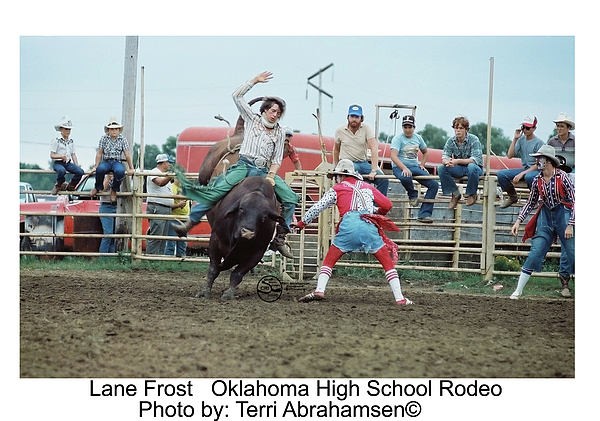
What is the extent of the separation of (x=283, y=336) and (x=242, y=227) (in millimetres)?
1880

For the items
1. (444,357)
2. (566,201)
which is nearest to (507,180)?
(566,201)

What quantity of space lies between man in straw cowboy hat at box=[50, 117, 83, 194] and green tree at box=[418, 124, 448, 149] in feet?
91.0

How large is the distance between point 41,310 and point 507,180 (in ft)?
19.4

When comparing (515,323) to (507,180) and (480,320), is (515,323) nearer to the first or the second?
(480,320)

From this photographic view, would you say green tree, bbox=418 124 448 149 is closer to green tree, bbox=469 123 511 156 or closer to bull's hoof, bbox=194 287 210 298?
green tree, bbox=469 123 511 156

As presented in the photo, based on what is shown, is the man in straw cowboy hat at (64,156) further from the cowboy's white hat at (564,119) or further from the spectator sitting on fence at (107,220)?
the cowboy's white hat at (564,119)

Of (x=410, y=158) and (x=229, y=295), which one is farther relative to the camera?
(x=410, y=158)

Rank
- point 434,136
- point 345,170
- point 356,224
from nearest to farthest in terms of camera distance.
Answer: point 356,224, point 345,170, point 434,136

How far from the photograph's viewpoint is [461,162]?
32.9 ft

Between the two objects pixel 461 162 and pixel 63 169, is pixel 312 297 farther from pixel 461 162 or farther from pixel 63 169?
pixel 63 169

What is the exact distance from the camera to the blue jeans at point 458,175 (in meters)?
9.96

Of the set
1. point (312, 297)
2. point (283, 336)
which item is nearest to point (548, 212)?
point (312, 297)

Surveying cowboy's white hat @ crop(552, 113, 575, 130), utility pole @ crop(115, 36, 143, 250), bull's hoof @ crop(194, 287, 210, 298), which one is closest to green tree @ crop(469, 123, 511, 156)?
utility pole @ crop(115, 36, 143, 250)
